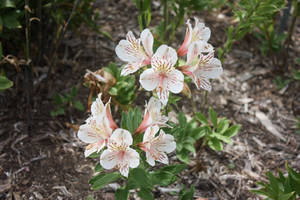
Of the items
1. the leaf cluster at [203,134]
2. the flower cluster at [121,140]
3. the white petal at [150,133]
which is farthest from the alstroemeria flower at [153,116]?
the leaf cluster at [203,134]

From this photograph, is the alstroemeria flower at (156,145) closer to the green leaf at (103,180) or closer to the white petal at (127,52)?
the green leaf at (103,180)

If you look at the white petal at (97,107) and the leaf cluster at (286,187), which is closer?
the white petal at (97,107)

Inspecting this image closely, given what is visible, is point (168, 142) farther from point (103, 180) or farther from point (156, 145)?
point (103, 180)

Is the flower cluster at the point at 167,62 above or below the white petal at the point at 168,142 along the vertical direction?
above

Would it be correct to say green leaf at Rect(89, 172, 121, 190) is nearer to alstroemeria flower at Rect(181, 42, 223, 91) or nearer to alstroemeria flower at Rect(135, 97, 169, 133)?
alstroemeria flower at Rect(135, 97, 169, 133)

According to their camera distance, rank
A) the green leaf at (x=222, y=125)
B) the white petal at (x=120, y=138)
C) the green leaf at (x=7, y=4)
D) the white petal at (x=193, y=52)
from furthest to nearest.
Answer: the green leaf at (x=222, y=125), the green leaf at (x=7, y=4), the white petal at (x=193, y=52), the white petal at (x=120, y=138)

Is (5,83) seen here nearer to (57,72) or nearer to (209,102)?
(57,72)

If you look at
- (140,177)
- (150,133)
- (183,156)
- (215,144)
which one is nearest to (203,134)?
(215,144)
